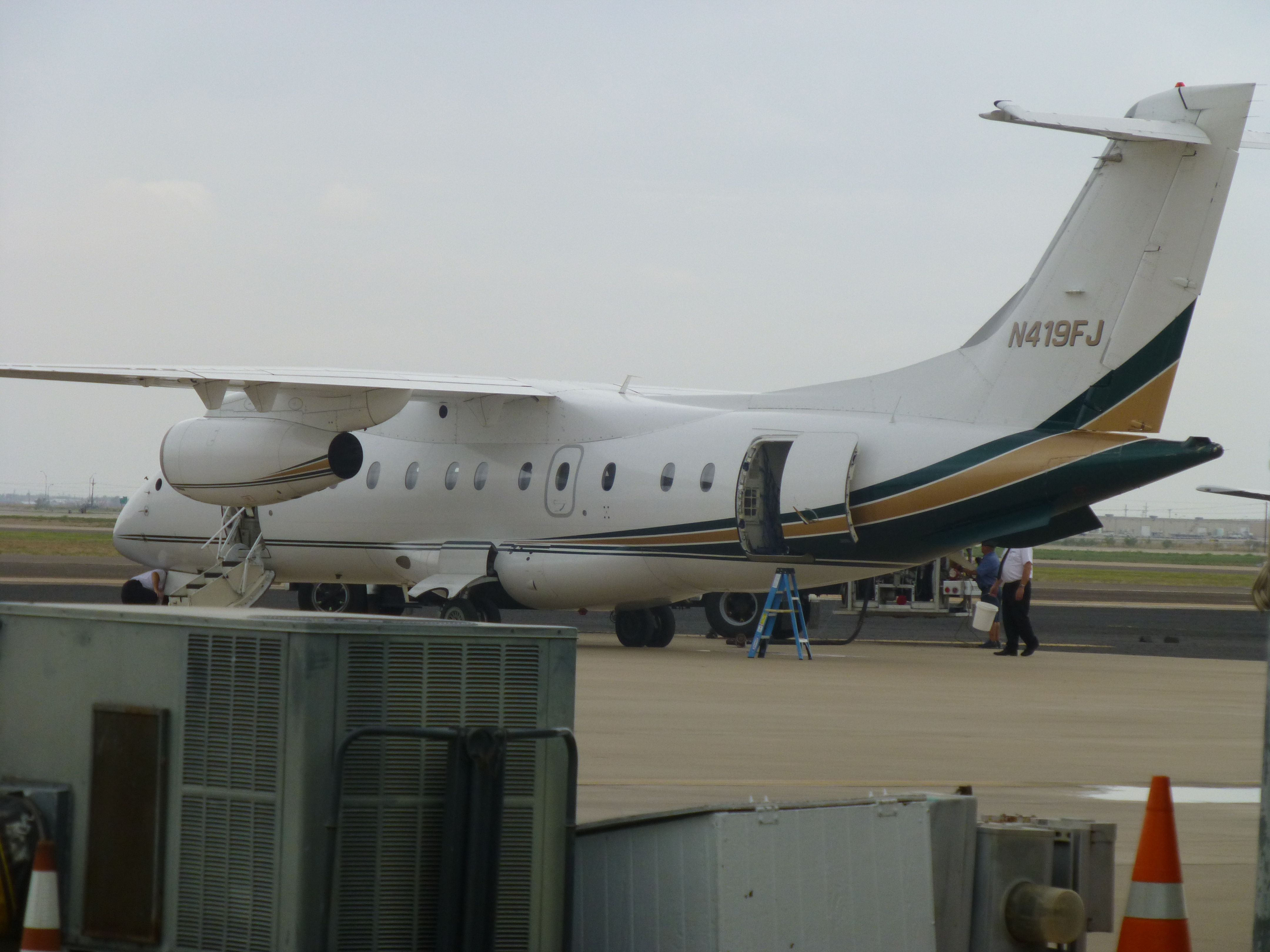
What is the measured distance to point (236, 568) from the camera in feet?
78.1

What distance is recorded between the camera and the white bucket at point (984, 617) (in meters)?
25.0

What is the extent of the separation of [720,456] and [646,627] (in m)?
4.21

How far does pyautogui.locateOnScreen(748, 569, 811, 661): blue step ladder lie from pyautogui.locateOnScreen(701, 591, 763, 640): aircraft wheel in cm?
268

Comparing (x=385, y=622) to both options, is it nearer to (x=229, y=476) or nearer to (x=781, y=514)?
(x=781, y=514)

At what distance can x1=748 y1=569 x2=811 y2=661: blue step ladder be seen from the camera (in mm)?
20547

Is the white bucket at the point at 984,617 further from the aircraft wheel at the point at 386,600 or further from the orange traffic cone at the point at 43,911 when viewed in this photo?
the orange traffic cone at the point at 43,911

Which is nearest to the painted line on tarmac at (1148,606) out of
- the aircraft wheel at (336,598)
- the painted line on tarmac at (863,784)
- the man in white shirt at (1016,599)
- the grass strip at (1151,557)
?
the man in white shirt at (1016,599)

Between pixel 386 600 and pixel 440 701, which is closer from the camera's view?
pixel 440 701

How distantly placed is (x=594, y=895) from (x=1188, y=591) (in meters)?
55.4

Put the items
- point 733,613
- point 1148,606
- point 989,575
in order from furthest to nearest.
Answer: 1. point 1148,606
2. point 989,575
3. point 733,613

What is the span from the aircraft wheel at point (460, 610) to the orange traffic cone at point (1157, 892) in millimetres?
15994

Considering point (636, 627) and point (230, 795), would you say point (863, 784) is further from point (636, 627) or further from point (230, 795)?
point (636, 627)

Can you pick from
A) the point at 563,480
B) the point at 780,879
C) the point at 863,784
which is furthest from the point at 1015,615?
the point at 780,879

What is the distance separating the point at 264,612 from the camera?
552 cm
